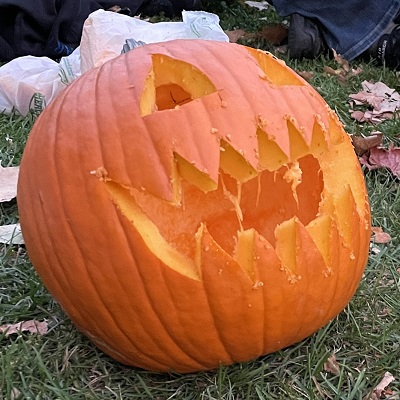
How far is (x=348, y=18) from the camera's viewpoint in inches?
138

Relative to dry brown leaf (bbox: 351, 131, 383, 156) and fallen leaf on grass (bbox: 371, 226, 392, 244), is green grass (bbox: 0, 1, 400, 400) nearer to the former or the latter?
fallen leaf on grass (bbox: 371, 226, 392, 244)

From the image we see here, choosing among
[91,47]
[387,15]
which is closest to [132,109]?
[91,47]

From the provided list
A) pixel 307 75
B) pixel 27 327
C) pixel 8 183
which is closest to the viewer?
pixel 27 327

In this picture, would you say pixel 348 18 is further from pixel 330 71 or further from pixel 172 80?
pixel 172 80

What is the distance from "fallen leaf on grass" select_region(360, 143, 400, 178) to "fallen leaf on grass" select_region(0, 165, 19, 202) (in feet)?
3.96

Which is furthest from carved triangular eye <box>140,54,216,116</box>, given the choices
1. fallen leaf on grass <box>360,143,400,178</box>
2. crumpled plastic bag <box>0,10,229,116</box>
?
crumpled plastic bag <box>0,10,229,116</box>

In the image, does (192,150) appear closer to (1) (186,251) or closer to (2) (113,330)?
(1) (186,251)

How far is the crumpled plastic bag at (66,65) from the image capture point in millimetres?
2742

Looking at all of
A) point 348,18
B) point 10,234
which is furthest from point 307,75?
point 10,234

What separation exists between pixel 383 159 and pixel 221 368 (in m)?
1.22

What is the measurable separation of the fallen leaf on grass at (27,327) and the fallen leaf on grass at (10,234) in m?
0.37

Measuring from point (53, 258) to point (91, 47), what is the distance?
1.63 m

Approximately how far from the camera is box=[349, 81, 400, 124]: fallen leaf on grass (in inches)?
108

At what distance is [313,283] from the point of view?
4.22 feet
